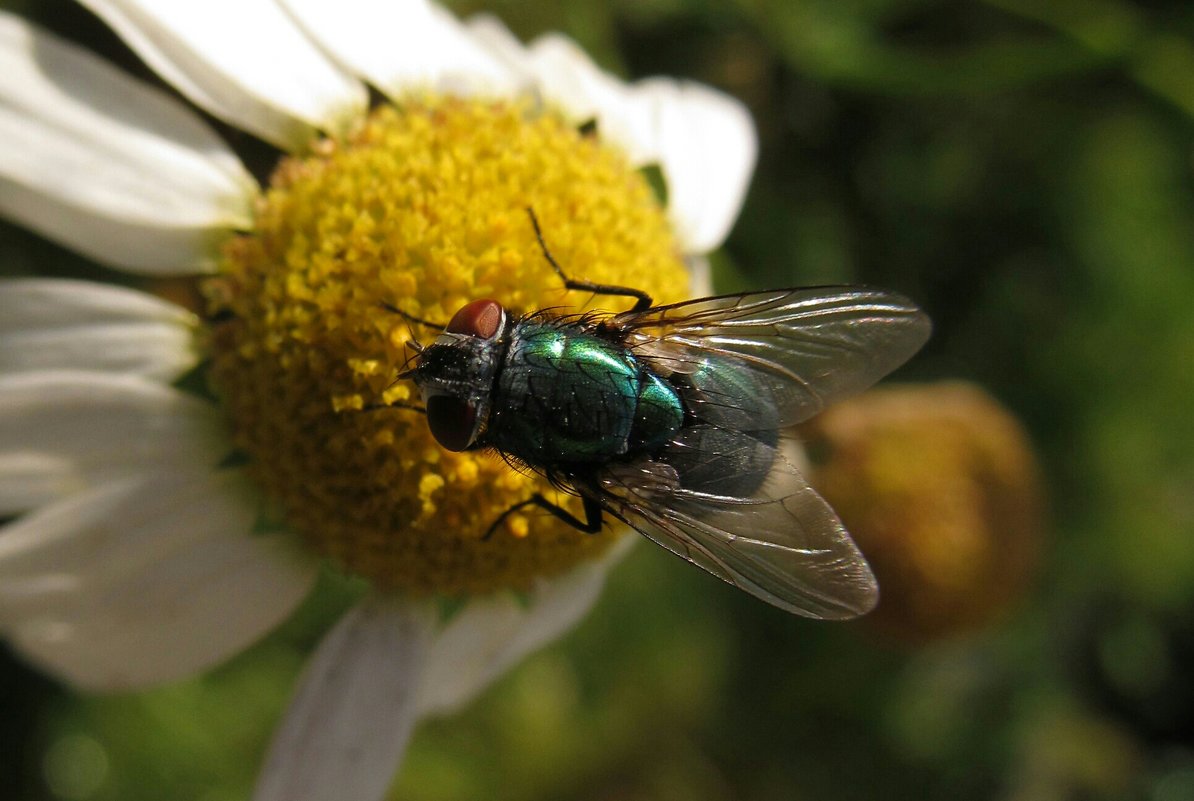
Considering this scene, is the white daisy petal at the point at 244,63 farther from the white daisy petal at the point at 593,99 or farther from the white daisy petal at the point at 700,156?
the white daisy petal at the point at 700,156

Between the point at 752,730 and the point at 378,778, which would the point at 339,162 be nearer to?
the point at 378,778

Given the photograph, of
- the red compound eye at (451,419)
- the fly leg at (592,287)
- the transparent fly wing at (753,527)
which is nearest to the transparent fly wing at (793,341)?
the fly leg at (592,287)

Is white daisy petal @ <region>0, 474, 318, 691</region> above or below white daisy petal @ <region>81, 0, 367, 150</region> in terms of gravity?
below

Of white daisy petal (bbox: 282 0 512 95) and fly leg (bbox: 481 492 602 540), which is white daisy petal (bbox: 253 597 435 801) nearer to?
fly leg (bbox: 481 492 602 540)

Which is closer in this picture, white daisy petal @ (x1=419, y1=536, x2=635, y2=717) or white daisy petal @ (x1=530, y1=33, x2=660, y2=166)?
white daisy petal @ (x1=419, y1=536, x2=635, y2=717)

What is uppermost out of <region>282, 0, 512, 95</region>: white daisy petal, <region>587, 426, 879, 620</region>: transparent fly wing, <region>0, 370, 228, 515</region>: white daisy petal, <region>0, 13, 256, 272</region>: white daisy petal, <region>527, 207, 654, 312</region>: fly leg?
<region>282, 0, 512, 95</region>: white daisy petal

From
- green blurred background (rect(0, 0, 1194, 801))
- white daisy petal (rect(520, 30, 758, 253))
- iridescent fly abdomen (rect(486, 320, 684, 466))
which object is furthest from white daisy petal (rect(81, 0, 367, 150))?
green blurred background (rect(0, 0, 1194, 801))
